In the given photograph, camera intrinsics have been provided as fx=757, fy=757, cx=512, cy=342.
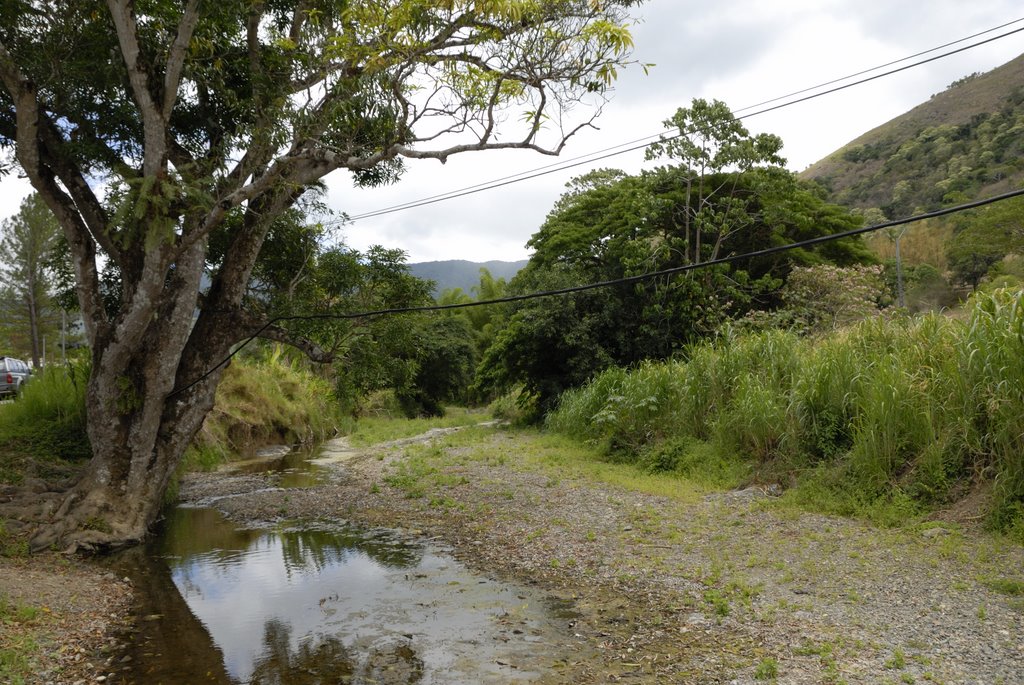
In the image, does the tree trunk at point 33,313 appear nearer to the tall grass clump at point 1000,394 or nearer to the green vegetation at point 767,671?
the tall grass clump at point 1000,394

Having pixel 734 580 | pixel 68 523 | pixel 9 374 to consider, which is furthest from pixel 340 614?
pixel 9 374

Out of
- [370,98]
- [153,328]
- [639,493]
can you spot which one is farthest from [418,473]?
[370,98]

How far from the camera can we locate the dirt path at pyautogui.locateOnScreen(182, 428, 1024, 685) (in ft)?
16.4

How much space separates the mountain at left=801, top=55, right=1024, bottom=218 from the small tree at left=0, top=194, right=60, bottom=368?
170 feet

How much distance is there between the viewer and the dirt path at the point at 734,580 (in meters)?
4.98

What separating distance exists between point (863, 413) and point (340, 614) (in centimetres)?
670

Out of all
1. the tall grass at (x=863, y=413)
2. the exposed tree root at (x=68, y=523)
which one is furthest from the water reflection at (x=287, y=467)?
the tall grass at (x=863, y=413)

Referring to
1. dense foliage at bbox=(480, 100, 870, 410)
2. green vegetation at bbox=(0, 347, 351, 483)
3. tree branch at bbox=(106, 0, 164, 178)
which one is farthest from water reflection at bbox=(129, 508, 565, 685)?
dense foliage at bbox=(480, 100, 870, 410)

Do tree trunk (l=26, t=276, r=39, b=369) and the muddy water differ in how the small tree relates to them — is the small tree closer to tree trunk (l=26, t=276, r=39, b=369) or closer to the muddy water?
tree trunk (l=26, t=276, r=39, b=369)

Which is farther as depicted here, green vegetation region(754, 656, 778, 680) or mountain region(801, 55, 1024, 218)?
mountain region(801, 55, 1024, 218)

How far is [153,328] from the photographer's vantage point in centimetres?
988

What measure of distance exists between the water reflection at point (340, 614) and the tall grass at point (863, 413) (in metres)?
4.64

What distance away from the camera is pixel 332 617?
669 centimetres

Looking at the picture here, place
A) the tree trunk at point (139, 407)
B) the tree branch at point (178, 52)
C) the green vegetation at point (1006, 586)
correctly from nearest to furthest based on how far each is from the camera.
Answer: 1. the green vegetation at point (1006, 586)
2. the tree branch at point (178, 52)
3. the tree trunk at point (139, 407)
